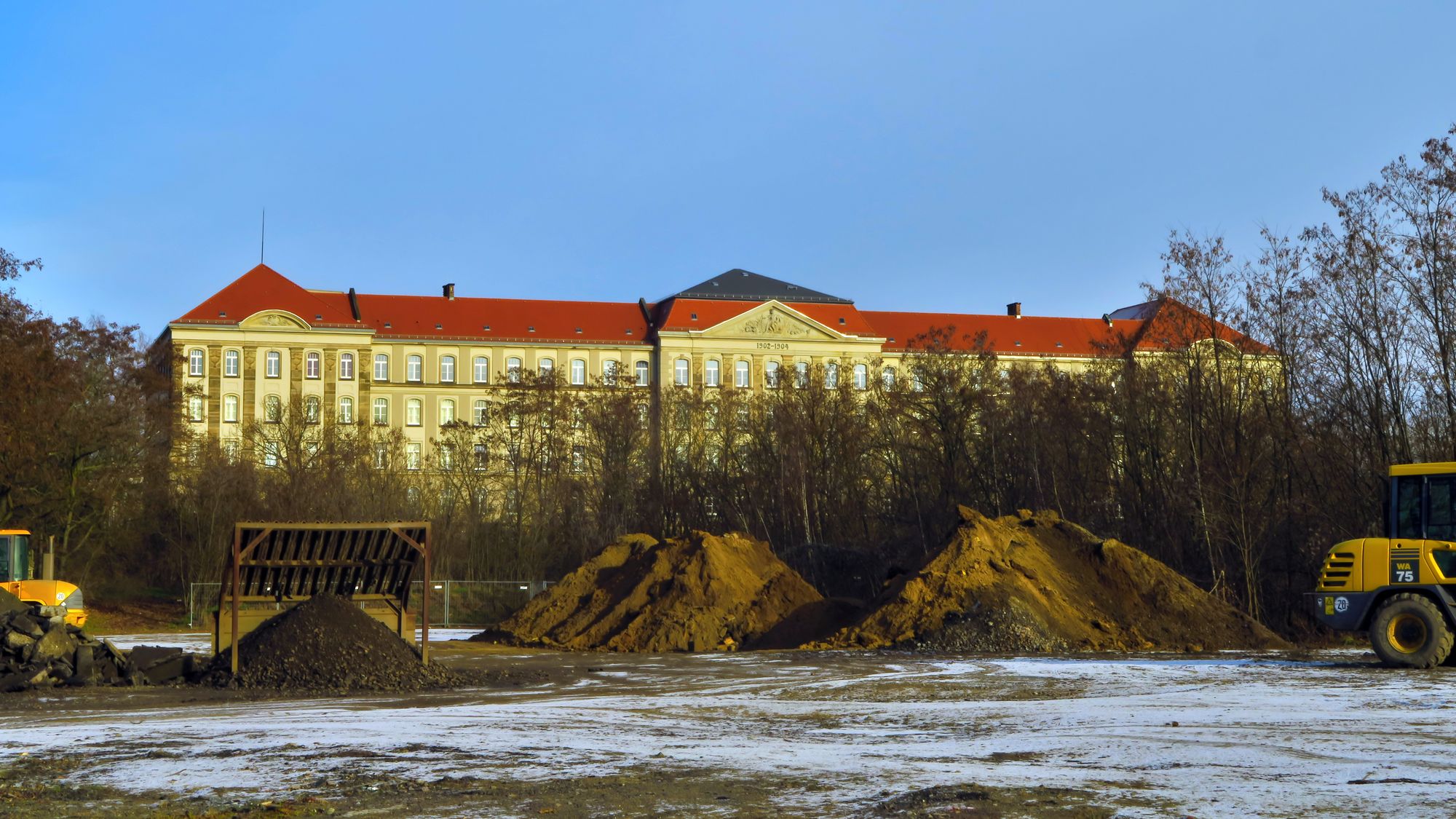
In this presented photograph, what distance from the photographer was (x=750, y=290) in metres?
107

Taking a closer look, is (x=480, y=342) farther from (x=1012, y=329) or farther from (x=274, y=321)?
(x=1012, y=329)

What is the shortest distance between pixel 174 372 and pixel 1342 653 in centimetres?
5197

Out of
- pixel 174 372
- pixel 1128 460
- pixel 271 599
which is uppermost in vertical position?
pixel 174 372

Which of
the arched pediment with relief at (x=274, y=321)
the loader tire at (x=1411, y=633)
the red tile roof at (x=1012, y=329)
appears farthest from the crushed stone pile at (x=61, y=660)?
the red tile roof at (x=1012, y=329)

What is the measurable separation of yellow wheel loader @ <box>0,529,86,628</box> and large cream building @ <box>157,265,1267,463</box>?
6762cm

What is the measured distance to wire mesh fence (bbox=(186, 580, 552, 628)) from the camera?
4716 cm

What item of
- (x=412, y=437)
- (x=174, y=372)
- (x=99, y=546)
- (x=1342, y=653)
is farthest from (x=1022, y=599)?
(x=412, y=437)

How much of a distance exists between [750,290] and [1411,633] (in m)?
86.9

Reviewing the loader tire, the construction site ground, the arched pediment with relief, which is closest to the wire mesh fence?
the construction site ground

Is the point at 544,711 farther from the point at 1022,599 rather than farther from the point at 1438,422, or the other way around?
the point at 1438,422

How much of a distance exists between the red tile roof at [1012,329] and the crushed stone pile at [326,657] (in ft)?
284

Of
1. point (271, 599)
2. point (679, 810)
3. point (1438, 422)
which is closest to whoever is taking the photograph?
point (679, 810)

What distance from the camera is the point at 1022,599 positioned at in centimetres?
2877

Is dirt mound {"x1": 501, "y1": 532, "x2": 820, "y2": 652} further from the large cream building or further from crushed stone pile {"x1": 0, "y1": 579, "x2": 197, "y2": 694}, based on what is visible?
the large cream building
